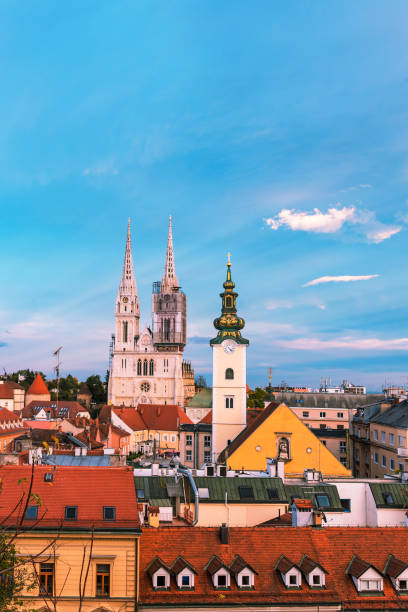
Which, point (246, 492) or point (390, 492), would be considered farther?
point (390, 492)

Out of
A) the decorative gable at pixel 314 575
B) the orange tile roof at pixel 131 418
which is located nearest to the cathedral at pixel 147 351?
the orange tile roof at pixel 131 418

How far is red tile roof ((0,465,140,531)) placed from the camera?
2228cm

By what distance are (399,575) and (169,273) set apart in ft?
539

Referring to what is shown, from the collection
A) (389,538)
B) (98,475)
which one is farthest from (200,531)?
(389,538)

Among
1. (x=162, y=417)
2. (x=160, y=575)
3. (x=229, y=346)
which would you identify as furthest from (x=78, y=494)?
(x=162, y=417)

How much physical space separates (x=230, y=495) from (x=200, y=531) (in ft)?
29.2

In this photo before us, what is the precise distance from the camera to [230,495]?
3234 cm

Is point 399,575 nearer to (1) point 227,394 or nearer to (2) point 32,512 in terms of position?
(2) point 32,512

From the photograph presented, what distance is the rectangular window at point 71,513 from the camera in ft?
73.6

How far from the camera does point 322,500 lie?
3269 centimetres

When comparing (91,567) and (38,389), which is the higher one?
(38,389)

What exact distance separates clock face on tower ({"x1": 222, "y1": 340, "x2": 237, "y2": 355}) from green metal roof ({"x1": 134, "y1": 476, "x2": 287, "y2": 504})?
30.4 metres

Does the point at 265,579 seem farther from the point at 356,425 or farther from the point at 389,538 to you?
the point at 356,425

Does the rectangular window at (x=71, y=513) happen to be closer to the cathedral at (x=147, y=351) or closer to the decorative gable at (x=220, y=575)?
the decorative gable at (x=220, y=575)
